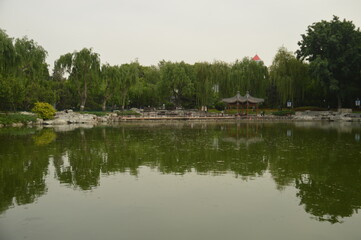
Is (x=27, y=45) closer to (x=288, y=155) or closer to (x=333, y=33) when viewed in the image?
(x=288, y=155)

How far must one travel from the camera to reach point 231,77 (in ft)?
152

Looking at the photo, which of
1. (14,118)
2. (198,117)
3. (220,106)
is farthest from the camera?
(220,106)

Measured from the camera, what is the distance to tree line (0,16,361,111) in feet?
129

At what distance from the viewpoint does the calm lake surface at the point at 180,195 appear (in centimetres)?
572

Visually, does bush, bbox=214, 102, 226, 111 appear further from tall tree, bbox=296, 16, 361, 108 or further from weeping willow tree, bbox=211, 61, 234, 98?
tall tree, bbox=296, 16, 361, 108

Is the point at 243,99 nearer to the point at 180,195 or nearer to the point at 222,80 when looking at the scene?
the point at 222,80

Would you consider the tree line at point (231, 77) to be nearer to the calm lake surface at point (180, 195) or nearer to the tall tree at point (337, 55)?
the tall tree at point (337, 55)

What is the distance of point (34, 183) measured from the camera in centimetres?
873

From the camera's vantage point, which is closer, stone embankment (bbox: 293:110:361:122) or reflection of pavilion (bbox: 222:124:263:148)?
reflection of pavilion (bbox: 222:124:263:148)

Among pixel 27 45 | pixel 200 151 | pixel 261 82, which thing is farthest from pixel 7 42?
pixel 261 82

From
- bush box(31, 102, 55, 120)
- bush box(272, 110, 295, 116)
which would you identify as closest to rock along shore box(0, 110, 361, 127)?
bush box(272, 110, 295, 116)

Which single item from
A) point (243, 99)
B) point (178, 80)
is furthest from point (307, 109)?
point (178, 80)

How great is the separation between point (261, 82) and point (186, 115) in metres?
11.8

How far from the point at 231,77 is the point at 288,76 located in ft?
24.8
